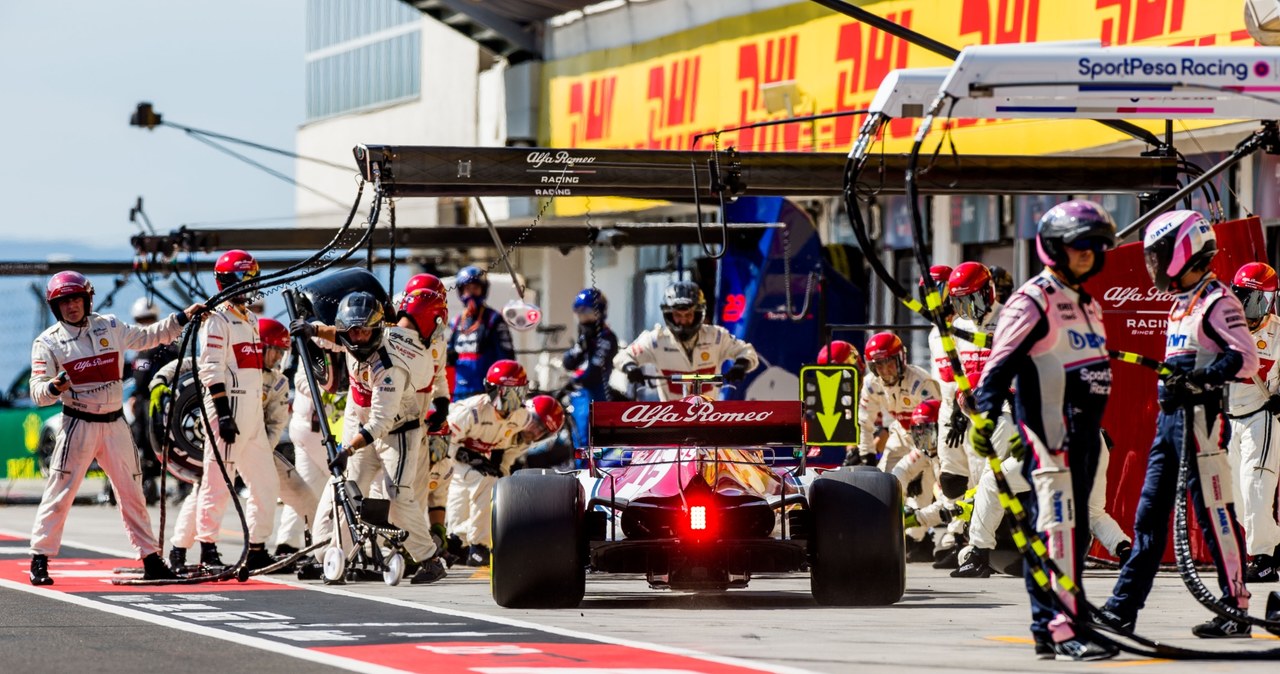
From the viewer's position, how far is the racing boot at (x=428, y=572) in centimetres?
1391

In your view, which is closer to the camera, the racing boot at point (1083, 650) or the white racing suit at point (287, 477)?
the racing boot at point (1083, 650)

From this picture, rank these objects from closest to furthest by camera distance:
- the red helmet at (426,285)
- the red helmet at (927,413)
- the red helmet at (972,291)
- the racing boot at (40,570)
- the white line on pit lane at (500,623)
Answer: the white line on pit lane at (500,623) → the racing boot at (40,570) → the red helmet at (972,291) → the red helmet at (426,285) → the red helmet at (927,413)

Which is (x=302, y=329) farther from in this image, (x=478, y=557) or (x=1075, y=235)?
(x=1075, y=235)

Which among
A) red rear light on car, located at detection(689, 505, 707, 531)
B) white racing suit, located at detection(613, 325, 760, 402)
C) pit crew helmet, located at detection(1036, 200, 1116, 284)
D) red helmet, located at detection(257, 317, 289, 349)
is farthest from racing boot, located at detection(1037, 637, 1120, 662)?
red helmet, located at detection(257, 317, 289, 349)

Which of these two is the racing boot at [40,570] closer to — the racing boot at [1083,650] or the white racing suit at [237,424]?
the white racing suit at [237,424]

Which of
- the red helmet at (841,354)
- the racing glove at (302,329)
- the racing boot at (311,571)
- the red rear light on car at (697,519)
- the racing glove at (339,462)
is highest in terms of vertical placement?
the racing glove at (302,329)

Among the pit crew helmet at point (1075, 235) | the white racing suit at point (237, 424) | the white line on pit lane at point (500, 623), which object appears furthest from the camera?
the white racing suit at point (237, 424)

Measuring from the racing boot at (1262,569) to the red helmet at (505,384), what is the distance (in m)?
5.29

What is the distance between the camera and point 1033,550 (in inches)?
361

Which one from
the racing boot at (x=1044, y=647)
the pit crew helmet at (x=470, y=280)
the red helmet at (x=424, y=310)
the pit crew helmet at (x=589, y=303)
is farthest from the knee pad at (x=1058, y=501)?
the pit crew helmet at (x=589, y=303)

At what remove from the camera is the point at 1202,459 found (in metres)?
10.2

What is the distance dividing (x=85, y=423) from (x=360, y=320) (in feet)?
5.95

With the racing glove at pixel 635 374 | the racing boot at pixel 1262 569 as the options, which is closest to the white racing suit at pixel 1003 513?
the racing boot at pixel 1262 569

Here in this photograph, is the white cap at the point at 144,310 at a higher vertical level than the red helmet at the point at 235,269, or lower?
lower
